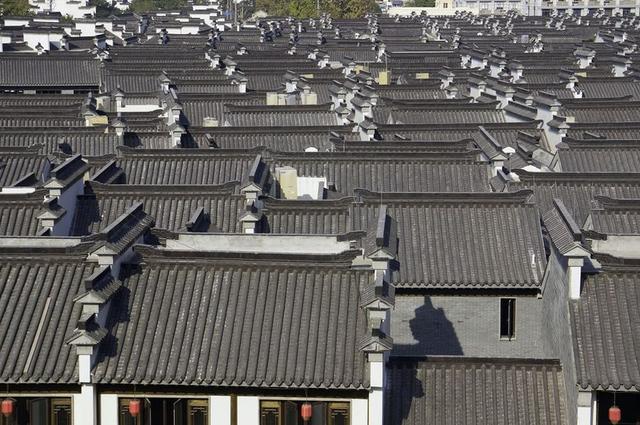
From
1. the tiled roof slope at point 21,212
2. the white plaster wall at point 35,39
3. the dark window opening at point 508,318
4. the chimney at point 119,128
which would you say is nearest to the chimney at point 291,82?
the chimney at point 119,128

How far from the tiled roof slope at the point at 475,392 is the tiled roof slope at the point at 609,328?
119cm

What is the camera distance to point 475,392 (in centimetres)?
2178

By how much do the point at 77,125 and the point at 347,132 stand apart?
1324 cm

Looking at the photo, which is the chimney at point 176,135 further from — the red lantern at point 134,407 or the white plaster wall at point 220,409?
the white plaster wall at point 220,409

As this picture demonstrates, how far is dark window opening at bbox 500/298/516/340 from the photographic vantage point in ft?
96.9

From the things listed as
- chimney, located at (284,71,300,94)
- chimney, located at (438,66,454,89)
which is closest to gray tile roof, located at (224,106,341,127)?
chimney, located at (284,71,300,94)

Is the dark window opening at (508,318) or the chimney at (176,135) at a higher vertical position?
the chimney at (176,135)

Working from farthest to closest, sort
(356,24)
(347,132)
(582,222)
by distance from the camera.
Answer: (356,24) → (347,132) → (582,222)

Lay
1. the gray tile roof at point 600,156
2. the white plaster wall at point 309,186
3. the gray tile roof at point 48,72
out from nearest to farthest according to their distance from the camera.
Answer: the white plaster wall at point 309,186 < the gray tile roof at point 600,156 < the gray tile roof at point 48,72

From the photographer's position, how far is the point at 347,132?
50.0m

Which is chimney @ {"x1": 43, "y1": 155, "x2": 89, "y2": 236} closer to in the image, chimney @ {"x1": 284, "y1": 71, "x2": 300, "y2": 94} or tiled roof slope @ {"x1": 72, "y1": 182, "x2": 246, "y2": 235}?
tiled roof slope @ {"x1": 72, "y1": 182, "x2": 246, "y2": 235}

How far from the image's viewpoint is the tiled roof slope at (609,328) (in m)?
20.3

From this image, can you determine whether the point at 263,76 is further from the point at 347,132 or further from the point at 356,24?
the point at 356,24

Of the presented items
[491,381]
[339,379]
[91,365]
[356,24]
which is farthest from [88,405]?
[356,24]
